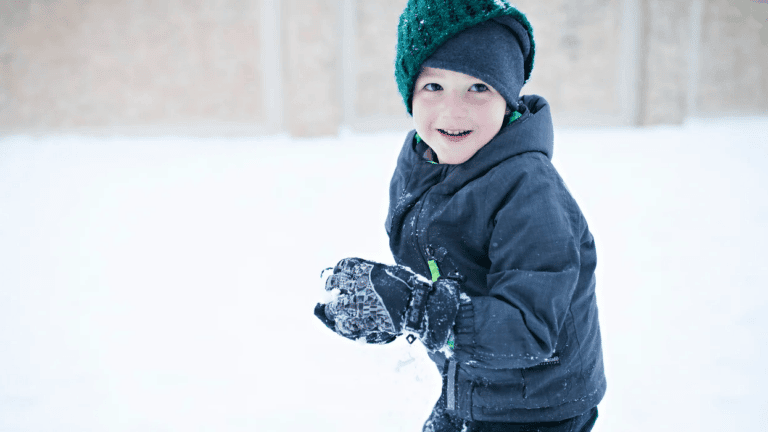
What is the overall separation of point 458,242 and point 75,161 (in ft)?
21.3

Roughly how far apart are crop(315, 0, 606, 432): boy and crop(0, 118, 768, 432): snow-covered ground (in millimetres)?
718

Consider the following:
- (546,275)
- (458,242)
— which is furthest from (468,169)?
(546,275)

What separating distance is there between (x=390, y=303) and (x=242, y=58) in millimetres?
7585

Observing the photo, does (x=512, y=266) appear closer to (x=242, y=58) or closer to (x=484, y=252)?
(x=484, y=252)

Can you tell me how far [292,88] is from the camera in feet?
24.9

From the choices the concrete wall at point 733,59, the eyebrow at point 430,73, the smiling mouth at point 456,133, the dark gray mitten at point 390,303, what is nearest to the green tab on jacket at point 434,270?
the dark gray mitten at point 390,303

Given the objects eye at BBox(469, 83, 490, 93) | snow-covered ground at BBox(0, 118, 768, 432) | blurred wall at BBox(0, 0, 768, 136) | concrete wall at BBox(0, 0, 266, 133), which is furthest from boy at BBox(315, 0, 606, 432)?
concrete wall at BBox(0, 0, 266, 133)

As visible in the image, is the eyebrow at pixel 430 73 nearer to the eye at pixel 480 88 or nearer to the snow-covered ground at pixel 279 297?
the eye at pixel 480 88

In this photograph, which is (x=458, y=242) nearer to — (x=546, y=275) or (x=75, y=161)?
(x=546, y=275)

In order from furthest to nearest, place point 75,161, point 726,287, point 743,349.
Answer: point 75,161, point 726,287, point 743,349

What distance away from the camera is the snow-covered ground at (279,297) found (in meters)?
1.79

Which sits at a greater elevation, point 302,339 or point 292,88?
point 292,88

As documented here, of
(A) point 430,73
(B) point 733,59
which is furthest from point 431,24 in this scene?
Answer: (B) point 733,59

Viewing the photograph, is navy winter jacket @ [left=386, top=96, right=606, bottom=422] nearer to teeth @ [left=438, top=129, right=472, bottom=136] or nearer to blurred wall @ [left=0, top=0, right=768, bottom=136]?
teeth @ [left=438, top=129, right=472, bottom=136]
